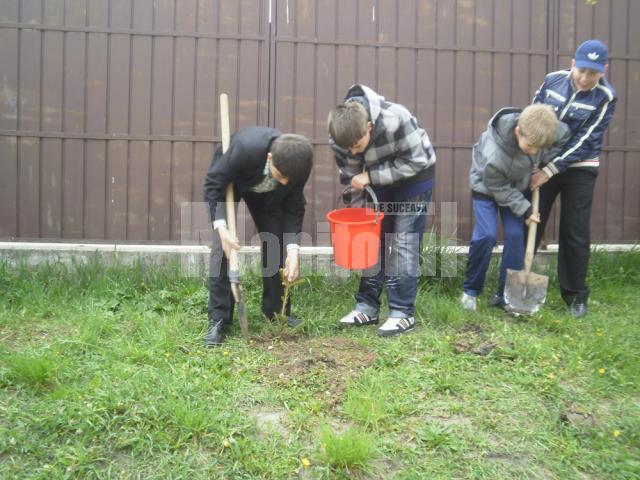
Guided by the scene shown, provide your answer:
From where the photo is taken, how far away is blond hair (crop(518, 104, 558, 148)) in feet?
12.6

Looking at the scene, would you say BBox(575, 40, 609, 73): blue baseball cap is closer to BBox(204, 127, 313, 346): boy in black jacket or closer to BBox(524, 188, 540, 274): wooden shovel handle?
BBox(524, 188, 540, 274): wooden shovel handle

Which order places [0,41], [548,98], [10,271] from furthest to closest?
[0,41] < [10,271] < [548,98]

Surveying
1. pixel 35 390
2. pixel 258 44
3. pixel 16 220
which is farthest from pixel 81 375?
pixel 258 44

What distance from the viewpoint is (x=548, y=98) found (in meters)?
4.31

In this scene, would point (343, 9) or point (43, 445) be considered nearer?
point (43, 445)

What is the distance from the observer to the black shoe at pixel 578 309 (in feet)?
14.1

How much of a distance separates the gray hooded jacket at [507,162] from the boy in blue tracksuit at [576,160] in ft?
0.34

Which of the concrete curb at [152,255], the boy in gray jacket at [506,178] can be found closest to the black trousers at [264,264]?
the concrete curb at [152,255]

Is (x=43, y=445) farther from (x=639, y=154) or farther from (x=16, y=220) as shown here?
(x=639, y=154)

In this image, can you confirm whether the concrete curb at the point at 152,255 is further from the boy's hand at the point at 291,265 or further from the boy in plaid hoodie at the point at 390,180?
the boy's hand at the point at 291,265

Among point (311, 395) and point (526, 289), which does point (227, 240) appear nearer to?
point (311, 395)

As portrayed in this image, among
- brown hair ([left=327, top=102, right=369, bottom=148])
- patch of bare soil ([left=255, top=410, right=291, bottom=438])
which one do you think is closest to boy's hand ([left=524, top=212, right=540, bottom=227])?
brown hair ([left=327, top=102, right=369, bottom=148])

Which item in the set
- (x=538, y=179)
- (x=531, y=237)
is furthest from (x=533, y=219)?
(x=538, y=179)

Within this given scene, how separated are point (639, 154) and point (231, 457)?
4.71 meters
